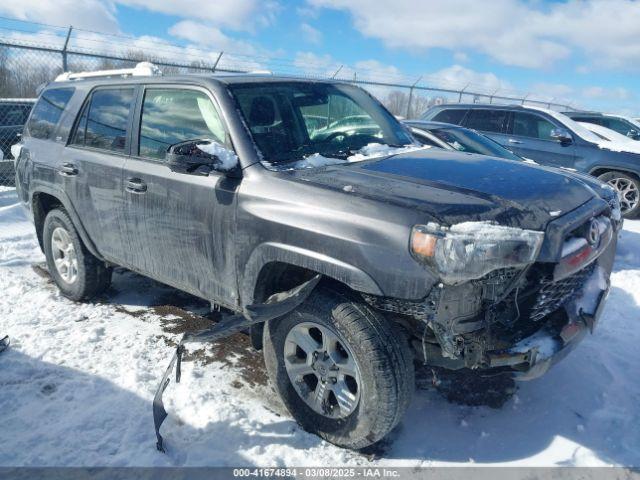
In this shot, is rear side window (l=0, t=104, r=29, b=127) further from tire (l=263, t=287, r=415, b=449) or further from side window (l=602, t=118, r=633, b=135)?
side window (l=602, t=118, r=633, b=135)

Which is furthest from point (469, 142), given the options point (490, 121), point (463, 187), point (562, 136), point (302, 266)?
point (302, 266)

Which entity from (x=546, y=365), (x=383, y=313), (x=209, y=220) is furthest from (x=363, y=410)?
(x=209, y=220)

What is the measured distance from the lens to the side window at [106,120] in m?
3.84

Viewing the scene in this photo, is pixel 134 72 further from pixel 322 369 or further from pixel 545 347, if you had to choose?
pixel 545 347

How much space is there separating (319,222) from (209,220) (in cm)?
87

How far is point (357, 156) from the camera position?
3.32 m

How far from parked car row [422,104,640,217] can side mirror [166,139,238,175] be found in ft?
23.9

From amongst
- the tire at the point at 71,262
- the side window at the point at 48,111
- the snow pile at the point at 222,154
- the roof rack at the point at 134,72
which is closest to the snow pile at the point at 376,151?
the snow pile at the point at 222,154

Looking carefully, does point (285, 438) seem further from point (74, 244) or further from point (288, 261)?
point (74, 244)

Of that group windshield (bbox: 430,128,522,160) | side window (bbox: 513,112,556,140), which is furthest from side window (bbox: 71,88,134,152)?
side window (bbox: 513,112,556,140)

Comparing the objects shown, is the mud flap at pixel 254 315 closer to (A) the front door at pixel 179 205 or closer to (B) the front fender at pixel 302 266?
(B) the front fender at pixel 302 266

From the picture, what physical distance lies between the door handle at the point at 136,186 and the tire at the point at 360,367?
1.41 meters

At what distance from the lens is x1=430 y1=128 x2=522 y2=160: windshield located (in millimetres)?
6363

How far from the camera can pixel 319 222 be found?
256 centimetres
